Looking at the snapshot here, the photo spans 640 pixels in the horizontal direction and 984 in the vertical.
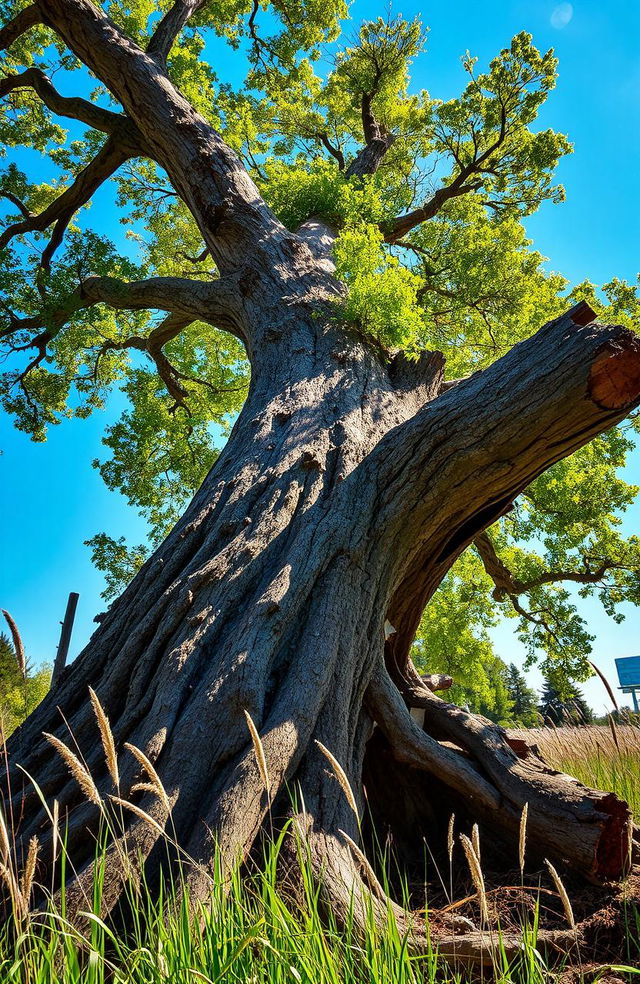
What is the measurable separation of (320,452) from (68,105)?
6521 millimetres

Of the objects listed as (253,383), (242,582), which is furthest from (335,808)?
(253,383)

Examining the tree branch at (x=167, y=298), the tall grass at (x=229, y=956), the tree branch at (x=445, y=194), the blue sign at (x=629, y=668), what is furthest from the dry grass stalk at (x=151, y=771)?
the blue sign at (x=629, y=668)

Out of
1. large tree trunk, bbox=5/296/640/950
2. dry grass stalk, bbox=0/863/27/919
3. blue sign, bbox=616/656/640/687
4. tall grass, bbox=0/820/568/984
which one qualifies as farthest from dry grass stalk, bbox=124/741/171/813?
blue sign, bbox=616/656/640/687

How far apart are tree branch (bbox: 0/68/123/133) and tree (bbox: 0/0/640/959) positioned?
4cm

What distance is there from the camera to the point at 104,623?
3535 millimetres

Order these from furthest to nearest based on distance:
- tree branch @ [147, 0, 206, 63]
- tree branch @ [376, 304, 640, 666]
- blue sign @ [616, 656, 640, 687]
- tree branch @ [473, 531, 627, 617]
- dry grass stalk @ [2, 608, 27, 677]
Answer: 1. blue sign @ [616, 656, 640, 687]
2. tree branch @ [473, 531, 627, 617]
3. tree branch @ [147, 0, 206, 63]
4. tree branch @ [376, 304, 640, 666]
5. dry grass stalk @ [2, 608, 27, 677]

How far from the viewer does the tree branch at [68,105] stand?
278 inches

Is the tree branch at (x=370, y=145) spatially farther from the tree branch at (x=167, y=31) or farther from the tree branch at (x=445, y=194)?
the tree branch at (x=167, y=31)

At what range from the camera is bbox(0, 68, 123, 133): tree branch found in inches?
278

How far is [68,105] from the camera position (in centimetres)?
732

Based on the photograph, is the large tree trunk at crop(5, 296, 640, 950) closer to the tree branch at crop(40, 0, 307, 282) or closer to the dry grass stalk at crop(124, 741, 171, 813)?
the dry grass stalk at crop(124, 741, 171, 813)

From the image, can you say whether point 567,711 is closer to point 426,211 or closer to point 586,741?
point 586,741

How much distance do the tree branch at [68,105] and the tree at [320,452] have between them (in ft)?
0.15


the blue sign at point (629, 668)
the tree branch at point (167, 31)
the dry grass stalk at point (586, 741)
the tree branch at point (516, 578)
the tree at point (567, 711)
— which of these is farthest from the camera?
the blue sign at point (629, 668)
